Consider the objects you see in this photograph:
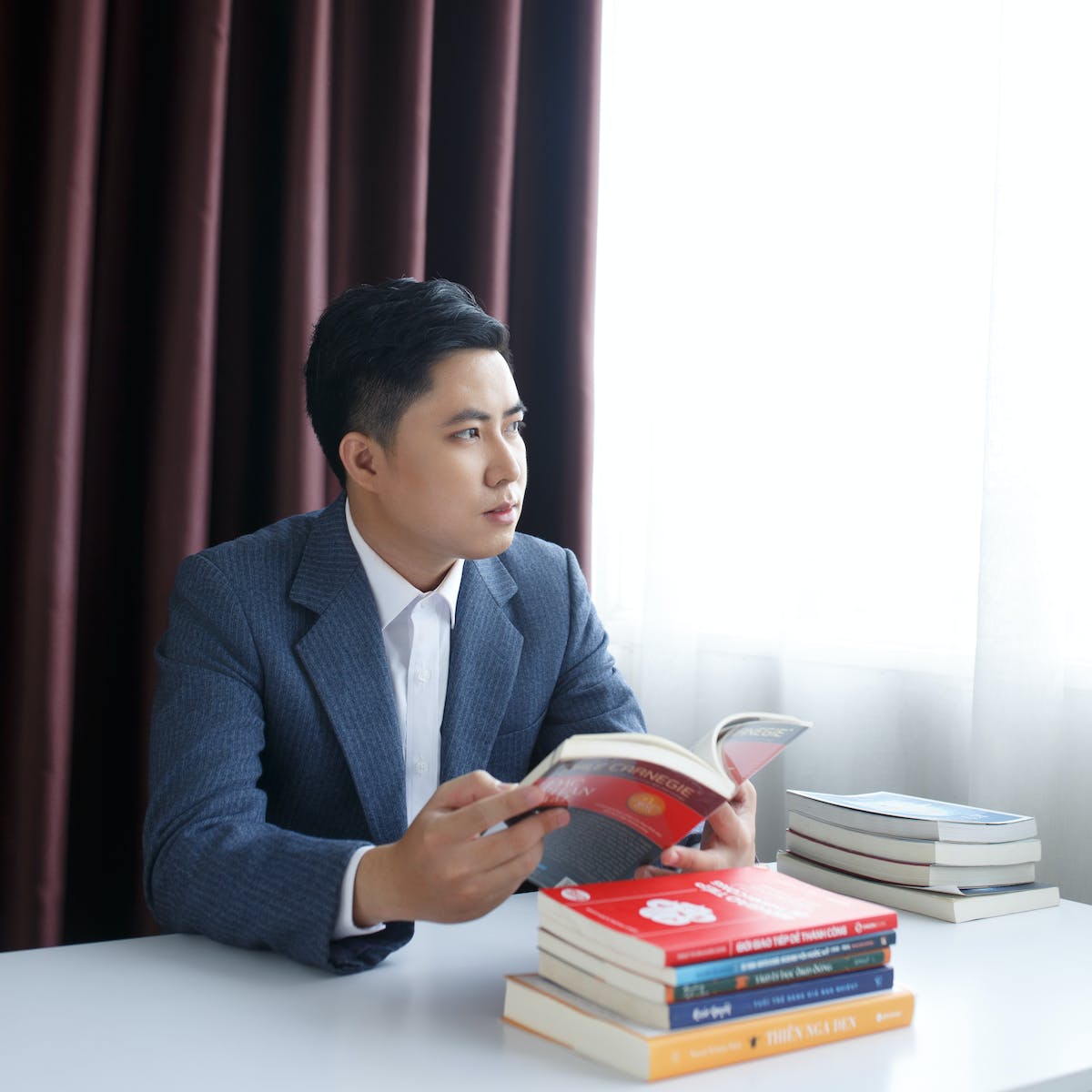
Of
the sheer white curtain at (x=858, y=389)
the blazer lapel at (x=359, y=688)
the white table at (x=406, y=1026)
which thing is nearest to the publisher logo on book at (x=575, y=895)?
the white table at (x=406, y=1026)

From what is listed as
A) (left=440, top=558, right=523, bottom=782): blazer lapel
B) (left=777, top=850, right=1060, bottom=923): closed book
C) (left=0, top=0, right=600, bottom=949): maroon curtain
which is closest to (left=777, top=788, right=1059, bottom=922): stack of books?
(left=777, top=850, right=1060, bottom=923): closed book

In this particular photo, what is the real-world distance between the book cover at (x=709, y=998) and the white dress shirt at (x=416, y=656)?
0.57 metres

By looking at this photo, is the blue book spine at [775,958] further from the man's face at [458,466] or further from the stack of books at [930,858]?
the man's face at [458,466]

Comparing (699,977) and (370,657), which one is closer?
(699,977)

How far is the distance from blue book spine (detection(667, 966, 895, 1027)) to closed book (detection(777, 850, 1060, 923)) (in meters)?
0.35

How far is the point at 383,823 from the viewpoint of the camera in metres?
1.30

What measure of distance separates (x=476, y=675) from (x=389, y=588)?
157 millimetres

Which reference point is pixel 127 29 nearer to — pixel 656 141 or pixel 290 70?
pixel 290 70

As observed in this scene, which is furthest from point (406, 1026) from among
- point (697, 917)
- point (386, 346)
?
point (386, 346)

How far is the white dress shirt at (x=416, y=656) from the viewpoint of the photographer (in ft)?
4.68

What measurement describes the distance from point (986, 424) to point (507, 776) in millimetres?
820

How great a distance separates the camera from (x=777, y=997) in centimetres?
81

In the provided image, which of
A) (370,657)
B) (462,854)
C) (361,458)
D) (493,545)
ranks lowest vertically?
(462,854)

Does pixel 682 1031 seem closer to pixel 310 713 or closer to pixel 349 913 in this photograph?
pixel 349 913
